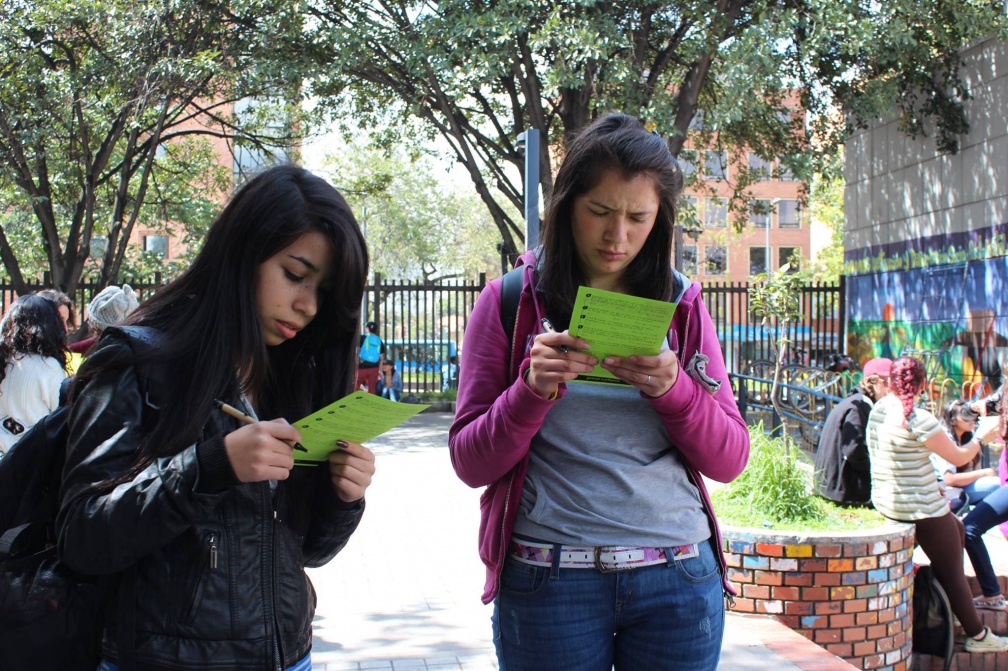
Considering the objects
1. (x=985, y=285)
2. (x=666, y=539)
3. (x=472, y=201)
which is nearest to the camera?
(x=666, y=539)

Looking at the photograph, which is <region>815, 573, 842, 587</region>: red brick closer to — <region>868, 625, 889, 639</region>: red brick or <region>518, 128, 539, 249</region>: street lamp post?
<region>868, 625, 889, 639</region>: red brick

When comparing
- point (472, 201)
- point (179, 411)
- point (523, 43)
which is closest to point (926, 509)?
point (179, 411)

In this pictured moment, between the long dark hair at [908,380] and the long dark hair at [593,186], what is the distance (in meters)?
3.93

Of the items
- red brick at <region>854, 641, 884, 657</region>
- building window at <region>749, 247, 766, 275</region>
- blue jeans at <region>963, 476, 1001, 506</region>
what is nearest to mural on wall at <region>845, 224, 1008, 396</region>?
blue jeans at <region>963, 476, 1001, 506</region>

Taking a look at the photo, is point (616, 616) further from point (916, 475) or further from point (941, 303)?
point (941, 303)

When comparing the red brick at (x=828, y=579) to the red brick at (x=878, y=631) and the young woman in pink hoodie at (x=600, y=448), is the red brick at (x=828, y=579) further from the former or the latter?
the young woman in pink hoodie at (x=600, y=448)

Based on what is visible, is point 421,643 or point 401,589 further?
point 401,589

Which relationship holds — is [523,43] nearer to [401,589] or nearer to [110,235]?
[110,235]

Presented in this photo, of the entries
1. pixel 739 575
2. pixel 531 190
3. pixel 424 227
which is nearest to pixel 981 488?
pixel 739 575

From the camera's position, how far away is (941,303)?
14344mm

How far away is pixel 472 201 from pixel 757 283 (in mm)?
38967

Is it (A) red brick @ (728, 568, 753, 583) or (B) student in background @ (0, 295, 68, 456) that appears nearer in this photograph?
(B) student in background @ (0, 295, 68, 456)

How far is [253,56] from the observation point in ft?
47.4

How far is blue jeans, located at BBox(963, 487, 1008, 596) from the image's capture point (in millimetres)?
6387
